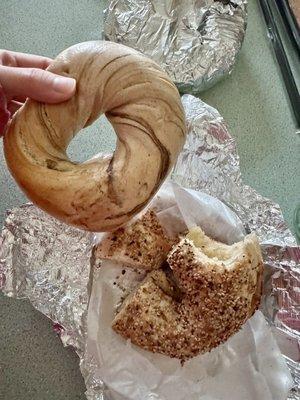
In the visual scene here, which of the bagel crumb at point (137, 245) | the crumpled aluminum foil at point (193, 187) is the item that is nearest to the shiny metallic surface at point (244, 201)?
the crumpled aluminum foil at point (193, 187)

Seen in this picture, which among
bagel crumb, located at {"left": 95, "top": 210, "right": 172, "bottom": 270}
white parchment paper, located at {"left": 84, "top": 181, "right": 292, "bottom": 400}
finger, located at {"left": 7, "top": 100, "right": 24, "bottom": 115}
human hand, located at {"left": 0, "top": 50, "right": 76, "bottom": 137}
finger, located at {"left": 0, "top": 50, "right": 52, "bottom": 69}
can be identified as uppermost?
human hand, located at {"left": 0, "top": 50, "right": 76, "bottom": 137}

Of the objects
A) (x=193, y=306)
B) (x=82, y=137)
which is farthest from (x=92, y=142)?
(x=193, y=306)

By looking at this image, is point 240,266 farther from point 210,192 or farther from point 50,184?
point 50,184

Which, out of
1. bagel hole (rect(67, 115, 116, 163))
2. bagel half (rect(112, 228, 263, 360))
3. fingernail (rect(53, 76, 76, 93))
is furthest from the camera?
bagel hole (rect(67, 115, 116, 163))

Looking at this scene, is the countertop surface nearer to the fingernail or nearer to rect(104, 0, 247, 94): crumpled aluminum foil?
rect(104, 0, 247, 94): crumpled aluminum foil

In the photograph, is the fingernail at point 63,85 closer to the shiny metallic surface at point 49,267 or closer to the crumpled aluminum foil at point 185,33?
the shiny metallic surface at point 49,267

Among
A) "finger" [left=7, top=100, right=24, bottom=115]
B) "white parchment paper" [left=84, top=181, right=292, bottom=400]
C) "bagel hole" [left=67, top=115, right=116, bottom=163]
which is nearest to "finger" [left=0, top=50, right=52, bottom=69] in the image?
"finger" [left=7, top=100, right=24, bottom=115]
